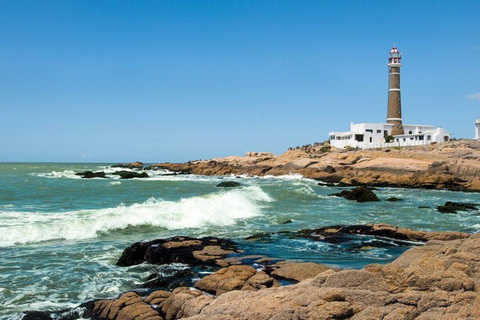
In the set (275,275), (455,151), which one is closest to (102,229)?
(275,275)

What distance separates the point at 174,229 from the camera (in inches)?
673

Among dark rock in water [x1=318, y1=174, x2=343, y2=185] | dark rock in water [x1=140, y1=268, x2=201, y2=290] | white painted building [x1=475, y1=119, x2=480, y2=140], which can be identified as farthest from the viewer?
white painted building [x1=475, y1=119, x2=480, y2=140]

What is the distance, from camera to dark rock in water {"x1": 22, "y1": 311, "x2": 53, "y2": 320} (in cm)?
730

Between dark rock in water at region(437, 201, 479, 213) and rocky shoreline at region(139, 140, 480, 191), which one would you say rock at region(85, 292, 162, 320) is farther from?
rocky shoreline at region(139, 140, 480, 191)

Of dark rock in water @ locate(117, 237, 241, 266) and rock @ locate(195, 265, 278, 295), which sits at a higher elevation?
rock @ locate(195, 265, 278, 295)

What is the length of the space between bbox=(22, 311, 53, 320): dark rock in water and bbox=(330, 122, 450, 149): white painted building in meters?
63.2

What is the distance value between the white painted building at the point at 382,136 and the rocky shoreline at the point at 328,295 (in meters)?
61.2

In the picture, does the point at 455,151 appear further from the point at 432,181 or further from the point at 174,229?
the point at 174,229

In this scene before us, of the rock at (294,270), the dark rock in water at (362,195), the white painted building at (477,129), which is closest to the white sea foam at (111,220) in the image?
the dark rock in water at (362,195)

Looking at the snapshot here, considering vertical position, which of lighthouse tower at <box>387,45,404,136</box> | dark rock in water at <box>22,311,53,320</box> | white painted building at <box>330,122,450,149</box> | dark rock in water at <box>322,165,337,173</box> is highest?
lighthouse tower at <box>387,45,404,136</box>

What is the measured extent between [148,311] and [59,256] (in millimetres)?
6317

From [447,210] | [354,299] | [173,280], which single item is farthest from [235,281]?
[447,210]

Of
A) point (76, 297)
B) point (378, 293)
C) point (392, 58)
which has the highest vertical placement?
point (392, 58)

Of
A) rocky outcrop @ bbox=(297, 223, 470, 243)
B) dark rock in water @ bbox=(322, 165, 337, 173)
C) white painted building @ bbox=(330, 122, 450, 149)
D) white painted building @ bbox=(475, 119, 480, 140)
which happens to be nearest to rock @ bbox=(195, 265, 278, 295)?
rocky outcrop @ bbox=(297, 223, 470, 243)
